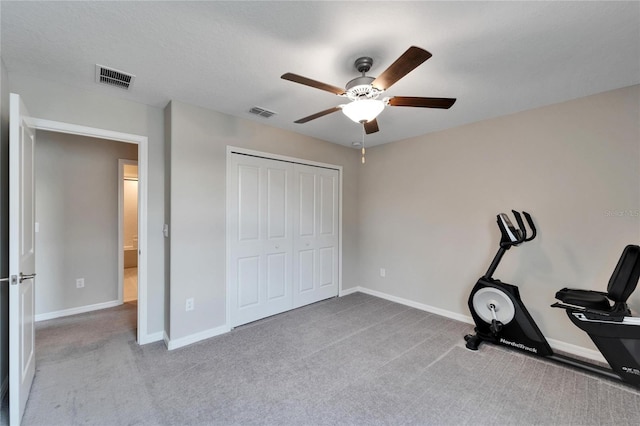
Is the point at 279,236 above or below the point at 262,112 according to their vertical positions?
below

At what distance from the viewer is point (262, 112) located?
293 centimetres

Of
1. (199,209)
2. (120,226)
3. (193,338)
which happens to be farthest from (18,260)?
(120,226)

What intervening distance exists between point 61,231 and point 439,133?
4.91 meters

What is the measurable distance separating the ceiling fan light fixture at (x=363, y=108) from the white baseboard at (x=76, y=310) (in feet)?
13.2

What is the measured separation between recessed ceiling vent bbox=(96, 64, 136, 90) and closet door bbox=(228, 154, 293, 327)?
112cm


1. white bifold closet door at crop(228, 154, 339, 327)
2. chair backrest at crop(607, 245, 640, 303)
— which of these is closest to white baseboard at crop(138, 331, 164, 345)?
white bifold closet door at crop(228, 154, 339, 327)

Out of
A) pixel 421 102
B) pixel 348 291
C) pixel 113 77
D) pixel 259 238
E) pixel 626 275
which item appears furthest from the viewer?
pixel 348 291

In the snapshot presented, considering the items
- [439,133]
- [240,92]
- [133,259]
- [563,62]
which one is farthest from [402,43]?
[133,259]

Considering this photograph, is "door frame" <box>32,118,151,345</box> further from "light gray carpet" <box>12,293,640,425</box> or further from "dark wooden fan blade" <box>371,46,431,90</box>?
"dark wooden fan blade" <box>371,46,431,90</box>

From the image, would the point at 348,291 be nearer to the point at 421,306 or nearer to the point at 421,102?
the point at 421,306

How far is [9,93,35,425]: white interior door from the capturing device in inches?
63.6

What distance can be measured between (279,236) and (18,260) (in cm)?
230

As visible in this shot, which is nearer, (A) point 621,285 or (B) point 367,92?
(B) point 367,92

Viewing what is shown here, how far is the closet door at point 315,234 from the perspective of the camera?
3.77 m
